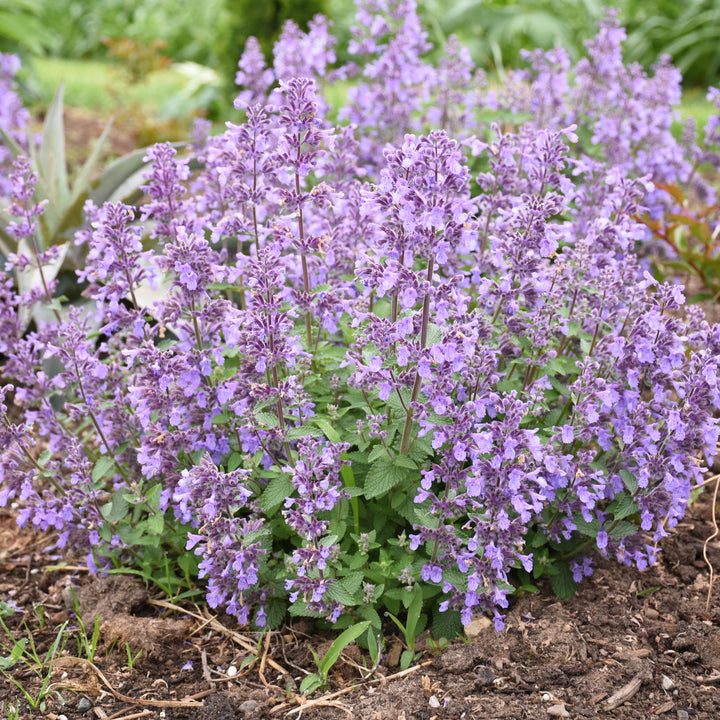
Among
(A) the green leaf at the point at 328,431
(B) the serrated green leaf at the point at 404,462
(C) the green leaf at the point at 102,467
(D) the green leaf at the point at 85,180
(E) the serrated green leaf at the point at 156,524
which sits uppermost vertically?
(D) the green leaf at the point at 85,180

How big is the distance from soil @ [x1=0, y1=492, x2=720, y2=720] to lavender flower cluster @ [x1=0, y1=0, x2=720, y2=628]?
15 cm

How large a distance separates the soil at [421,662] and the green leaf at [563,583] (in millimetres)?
38

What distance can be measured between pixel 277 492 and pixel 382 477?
373 mm

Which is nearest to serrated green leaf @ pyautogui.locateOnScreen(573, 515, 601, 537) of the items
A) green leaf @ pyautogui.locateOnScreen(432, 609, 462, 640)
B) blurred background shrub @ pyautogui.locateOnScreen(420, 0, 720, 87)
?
green leaf @ pyautogui.locateOnScreen(432, 609, 462, 640)

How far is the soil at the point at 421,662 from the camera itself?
2.49 metres

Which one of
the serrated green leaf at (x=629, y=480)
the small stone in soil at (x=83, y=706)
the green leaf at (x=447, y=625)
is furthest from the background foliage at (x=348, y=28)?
the small stone in soil at (x=83, y=706)

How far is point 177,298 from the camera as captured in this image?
272cm

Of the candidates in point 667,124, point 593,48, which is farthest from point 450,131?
point 667,124

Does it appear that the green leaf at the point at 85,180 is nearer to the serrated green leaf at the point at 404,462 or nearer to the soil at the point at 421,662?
the soil at the point at 421,662

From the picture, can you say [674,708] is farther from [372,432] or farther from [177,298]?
[177,298]

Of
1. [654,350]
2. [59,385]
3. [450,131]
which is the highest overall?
[450,131]

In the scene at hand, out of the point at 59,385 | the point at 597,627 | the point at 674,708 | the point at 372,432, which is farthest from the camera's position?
the point at 59,385

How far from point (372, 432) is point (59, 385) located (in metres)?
1.37

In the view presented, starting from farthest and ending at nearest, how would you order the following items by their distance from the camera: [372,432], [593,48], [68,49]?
1. [68,49]
2. [593,48]
3. [372,432]
